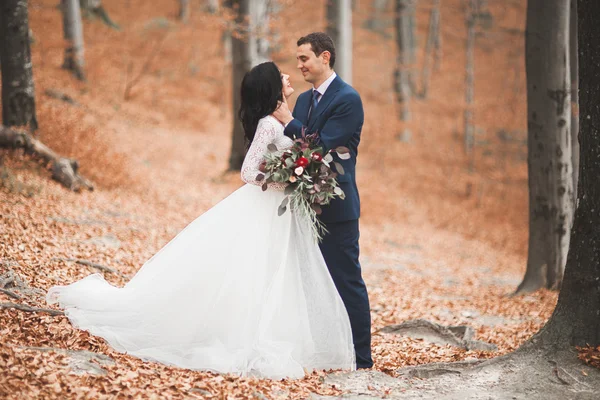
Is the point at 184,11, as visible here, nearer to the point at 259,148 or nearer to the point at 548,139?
the point at 548,139

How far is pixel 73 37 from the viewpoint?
1504 centimetres

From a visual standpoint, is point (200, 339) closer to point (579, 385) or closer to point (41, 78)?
point (579, 385)

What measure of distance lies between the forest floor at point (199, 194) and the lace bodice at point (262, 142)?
156 centimetres

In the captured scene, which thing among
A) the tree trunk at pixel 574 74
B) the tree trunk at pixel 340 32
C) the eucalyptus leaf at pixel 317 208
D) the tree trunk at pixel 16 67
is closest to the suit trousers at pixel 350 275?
the eucalyptus leaf at pixel 317 208

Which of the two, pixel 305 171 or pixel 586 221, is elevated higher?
pixel 305 171

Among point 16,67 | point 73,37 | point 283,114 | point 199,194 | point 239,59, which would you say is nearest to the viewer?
point 283,114

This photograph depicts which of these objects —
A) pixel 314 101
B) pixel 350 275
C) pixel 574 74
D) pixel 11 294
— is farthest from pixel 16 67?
pixel 574 74

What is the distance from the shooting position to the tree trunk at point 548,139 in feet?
24.0

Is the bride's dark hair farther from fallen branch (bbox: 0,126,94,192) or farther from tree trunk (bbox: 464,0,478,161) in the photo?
tree trunk (bbox: 464,0,478,161)

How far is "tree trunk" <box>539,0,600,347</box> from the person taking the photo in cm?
392

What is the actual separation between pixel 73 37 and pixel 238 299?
13.3 metres

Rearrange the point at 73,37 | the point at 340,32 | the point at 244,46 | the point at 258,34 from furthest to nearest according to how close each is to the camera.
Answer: the point at 73,37, the point at 244,46, the point at 258,34, the point at 340,32

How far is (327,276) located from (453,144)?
18.1 metres

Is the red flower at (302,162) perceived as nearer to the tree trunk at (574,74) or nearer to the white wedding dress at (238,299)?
the white wedding dress at (238,299)
